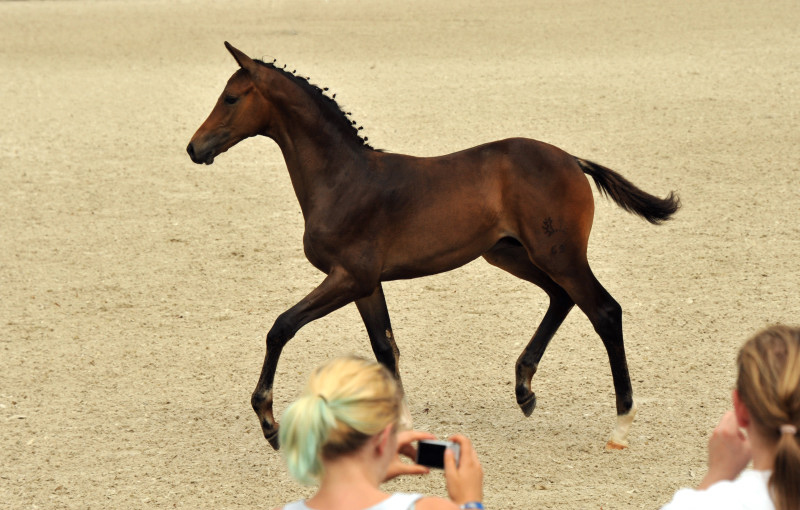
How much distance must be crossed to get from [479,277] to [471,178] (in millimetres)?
2757

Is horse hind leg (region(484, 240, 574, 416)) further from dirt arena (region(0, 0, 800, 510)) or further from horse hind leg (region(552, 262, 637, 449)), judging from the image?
horse hind leg (region(552, 262, 637, 449))

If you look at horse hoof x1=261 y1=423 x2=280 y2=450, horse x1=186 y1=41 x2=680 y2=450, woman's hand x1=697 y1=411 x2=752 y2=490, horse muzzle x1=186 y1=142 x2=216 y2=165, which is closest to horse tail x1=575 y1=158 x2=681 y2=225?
horse x1=186 y1=41 x2=680 y2=450

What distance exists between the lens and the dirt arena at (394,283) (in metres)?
5.33

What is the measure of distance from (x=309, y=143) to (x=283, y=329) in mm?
980

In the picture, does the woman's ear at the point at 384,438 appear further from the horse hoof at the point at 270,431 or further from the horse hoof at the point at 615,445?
the horse hoof at the point at 615,445

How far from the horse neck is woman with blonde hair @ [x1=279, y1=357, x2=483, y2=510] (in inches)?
121

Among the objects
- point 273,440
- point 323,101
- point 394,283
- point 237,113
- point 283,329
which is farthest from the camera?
point 394,283

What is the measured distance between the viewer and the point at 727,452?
244 centimetres

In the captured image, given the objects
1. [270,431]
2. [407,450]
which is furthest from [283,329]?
[407,450]

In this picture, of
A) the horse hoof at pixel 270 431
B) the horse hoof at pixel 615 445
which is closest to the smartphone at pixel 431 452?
the horse hoof at pixel 270 431

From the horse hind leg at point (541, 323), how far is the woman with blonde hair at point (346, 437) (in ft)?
10.9

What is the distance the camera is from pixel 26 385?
20.5 feet

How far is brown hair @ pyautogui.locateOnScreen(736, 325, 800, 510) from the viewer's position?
212 cm

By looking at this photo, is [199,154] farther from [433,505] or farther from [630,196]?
[433,505]
